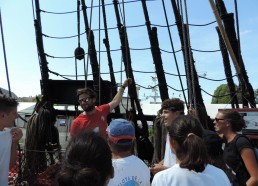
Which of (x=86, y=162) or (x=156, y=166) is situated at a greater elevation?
(x=86, y=162)

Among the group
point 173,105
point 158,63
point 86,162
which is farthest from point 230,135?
point 158,63

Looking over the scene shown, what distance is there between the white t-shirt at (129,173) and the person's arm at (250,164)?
2.28 feet

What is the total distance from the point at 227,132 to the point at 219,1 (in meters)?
3.17

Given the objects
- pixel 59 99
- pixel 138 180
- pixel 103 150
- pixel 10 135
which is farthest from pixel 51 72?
pixel 103 150

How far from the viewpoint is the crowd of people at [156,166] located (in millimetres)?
1119

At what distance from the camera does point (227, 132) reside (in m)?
2.40

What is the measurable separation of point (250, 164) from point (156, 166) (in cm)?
56

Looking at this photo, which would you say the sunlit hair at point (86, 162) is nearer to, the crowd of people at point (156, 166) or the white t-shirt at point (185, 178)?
the crowd of people at point (156, 166)

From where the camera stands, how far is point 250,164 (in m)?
2.14

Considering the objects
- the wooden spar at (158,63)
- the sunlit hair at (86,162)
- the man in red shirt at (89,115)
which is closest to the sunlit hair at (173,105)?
the man in red shirt at (89,115)

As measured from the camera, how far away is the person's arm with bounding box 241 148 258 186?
211 cm

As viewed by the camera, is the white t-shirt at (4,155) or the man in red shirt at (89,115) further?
the man in red shirt at (89,115)

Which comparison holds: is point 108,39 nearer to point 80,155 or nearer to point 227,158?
point 227,158

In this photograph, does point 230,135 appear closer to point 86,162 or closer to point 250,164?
point 250,164
